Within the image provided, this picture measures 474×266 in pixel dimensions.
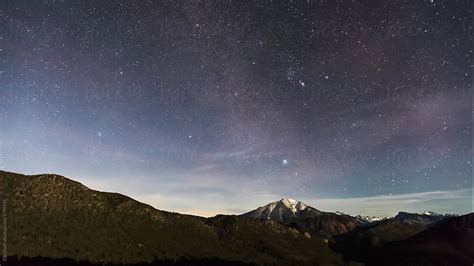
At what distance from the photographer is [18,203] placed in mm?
188125

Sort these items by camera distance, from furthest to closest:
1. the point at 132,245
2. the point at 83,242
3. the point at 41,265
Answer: the point at 132,245 → the point at 83,242 → the point at 41,265

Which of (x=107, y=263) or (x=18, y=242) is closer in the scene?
(x=18, y=242)

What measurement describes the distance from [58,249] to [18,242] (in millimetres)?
16788

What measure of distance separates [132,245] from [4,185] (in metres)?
64.7

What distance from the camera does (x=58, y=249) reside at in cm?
16850

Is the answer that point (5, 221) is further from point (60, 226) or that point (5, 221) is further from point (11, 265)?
point (11, 265)

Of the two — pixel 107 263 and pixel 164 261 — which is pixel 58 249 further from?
pixel 164 261

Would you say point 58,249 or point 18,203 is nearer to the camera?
point 58,249

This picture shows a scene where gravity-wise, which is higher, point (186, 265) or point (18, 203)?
point (18, 203)

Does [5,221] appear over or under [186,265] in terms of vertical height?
over

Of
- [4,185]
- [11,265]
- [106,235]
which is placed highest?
[4,185]

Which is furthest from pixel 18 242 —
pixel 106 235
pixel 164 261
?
pixel 164 261

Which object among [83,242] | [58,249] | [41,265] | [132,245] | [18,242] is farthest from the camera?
[132,245]

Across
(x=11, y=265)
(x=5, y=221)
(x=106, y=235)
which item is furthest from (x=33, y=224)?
(x=11, y=265)
